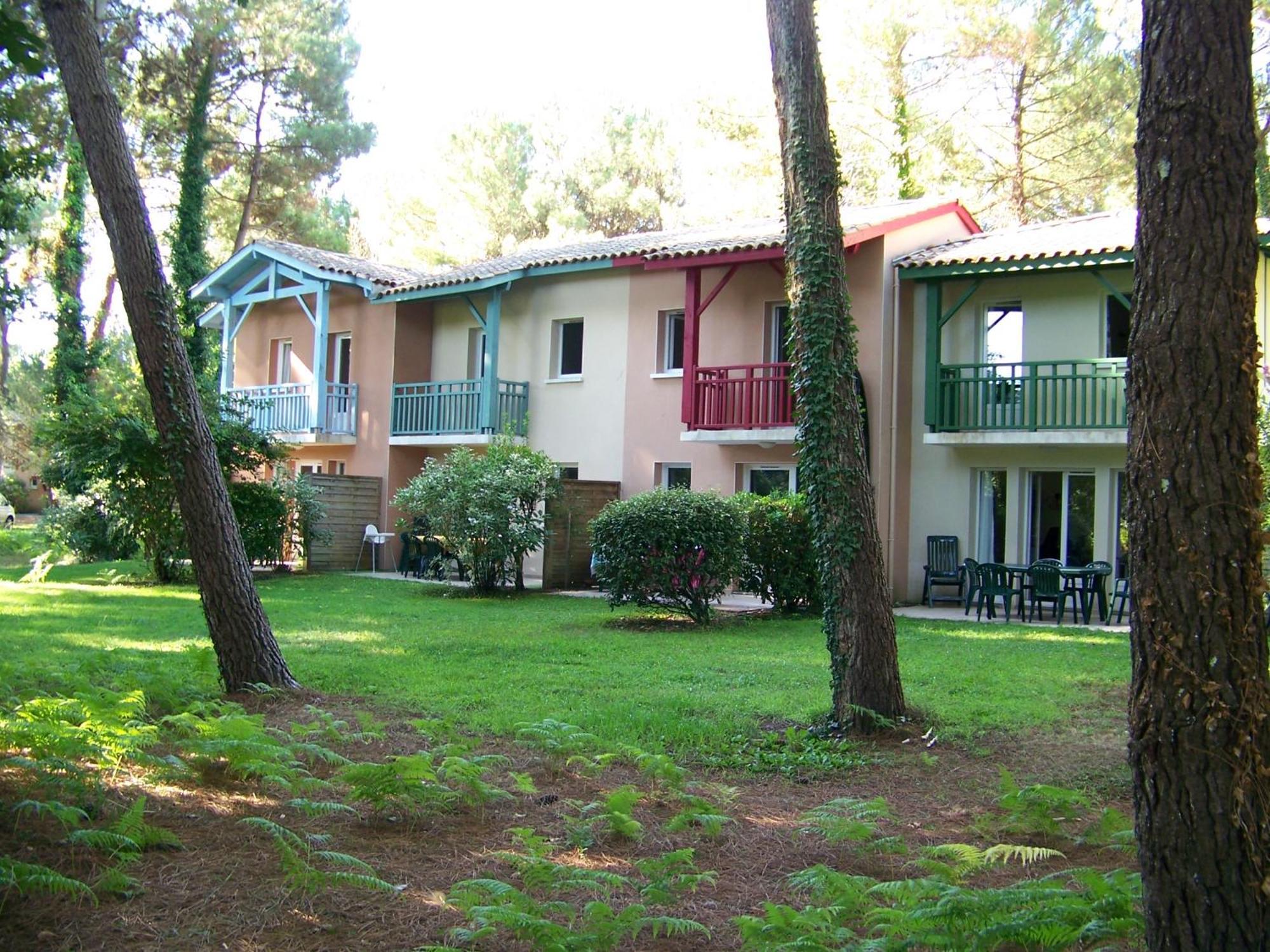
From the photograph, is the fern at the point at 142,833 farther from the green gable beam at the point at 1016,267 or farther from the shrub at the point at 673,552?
the green gable beam at the point at 1016,267

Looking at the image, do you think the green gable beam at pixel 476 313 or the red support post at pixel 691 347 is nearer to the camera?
the red support post at pixel 691 347

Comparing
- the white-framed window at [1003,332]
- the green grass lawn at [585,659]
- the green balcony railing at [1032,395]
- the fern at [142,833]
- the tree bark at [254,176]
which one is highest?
the tree bark at [254,176]

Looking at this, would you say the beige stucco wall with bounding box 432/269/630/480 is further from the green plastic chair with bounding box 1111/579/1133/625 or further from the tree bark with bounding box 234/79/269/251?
the tree bark with bounding box 234/79/269/251

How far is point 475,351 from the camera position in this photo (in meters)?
24.2

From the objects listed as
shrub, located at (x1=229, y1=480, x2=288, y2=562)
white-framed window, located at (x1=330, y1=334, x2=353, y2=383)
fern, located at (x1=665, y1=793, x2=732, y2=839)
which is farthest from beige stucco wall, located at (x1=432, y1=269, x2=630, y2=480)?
fern, located at (x1=665, y1=793, x2=732, y2=839)

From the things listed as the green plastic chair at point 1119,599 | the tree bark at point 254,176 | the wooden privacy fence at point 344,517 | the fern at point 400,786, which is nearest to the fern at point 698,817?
the fern at point 400,786

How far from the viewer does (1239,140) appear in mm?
3340

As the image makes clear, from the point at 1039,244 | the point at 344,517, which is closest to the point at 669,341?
the point at 1039,244

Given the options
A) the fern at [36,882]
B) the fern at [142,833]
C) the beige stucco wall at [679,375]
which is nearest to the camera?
the fern at [36,882]

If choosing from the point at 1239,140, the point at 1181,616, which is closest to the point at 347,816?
the point at 1181,616

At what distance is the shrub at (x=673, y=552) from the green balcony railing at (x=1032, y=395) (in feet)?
16.6

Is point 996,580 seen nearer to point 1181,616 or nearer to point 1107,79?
point 1107,79

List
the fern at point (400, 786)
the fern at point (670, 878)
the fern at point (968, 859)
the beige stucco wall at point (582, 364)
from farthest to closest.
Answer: the beige stucco wall at point (582, 364) < the fern at point (400, 786) < the fern at point (968, 859) < the fern at point (670, 878)

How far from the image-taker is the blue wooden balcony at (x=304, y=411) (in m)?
24.8
